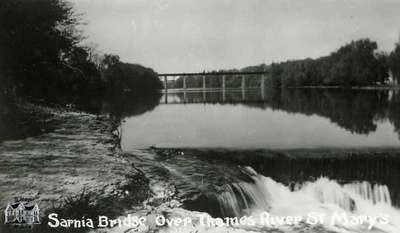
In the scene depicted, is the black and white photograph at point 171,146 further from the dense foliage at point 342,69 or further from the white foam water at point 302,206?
the dense foliage at point 342,69

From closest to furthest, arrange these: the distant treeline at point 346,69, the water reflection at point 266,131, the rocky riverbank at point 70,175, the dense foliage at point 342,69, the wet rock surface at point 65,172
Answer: the rocky riverbank at point 70,175, the wet rock surface at point 65,172, the water reflection at point 266,131, the distant treeline at point 346,69, the dense foliage at point 342,69

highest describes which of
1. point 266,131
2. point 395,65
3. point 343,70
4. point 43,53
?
point 343,70

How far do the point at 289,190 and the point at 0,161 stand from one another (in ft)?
12.9

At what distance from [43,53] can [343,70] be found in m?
35.0

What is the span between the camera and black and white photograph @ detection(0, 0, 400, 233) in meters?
4.88

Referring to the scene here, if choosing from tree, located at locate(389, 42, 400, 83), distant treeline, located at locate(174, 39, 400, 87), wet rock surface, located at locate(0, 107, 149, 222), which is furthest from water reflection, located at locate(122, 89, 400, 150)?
tree, located at locate(389, 42, 400, 83)

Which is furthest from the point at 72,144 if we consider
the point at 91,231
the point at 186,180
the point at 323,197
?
the point at 323,197

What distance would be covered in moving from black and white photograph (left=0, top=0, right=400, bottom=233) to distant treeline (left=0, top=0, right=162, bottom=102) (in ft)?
0.10

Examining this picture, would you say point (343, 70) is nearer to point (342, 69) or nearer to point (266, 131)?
point (342, 69)

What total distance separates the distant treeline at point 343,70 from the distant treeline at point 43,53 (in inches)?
316

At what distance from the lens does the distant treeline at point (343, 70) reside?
25.6 metres

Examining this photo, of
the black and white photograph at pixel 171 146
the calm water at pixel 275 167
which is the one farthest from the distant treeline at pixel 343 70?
the black and white photograph at pixel 171 146

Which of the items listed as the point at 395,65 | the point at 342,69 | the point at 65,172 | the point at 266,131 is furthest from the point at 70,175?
the point at 342,69

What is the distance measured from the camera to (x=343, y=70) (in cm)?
3941
